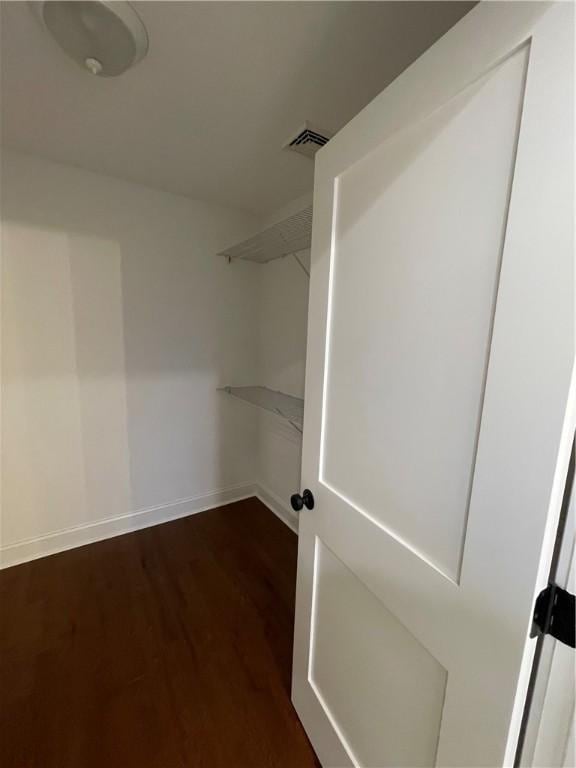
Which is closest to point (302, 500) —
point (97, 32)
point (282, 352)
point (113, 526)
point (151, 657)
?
point (151, 657)

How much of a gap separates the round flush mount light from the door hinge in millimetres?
1692

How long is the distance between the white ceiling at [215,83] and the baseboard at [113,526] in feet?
7.42

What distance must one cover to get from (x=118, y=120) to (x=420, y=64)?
137 cm

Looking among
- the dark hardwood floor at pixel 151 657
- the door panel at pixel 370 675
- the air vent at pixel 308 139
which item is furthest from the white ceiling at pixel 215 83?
the dark hardwood floor at pixel 151 657

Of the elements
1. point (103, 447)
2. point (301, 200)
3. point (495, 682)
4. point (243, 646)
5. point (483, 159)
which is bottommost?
point (243, 646)

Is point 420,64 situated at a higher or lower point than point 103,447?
higher

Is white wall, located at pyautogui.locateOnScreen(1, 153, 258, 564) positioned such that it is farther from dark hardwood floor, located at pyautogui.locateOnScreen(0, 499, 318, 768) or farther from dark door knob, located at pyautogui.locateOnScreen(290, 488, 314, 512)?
dark door knob, located at pyautogui.locateOnScreen(290, 488, 314, 512)

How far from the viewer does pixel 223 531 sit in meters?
2.41

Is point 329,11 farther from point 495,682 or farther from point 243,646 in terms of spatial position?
point 243,646

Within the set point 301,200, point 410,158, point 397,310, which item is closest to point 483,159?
point 410,158

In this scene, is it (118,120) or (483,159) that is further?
(118,120)

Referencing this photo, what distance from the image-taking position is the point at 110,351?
2.12 m

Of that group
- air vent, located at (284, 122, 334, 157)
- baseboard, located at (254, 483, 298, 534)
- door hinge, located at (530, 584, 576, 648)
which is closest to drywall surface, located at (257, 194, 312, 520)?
baseboard, located at (254, 483, 298, 534)

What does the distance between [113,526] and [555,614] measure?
2507 millimetres
